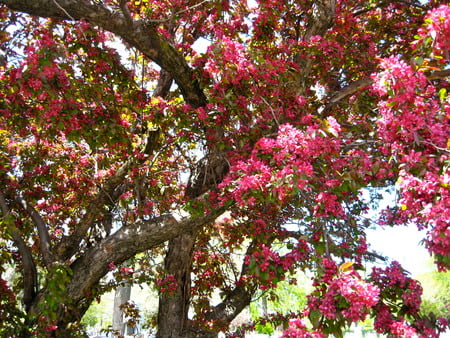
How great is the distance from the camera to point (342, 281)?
2.19 m

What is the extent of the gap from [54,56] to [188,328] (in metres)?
3.54

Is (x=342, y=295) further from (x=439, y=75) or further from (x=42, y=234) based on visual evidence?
(x=42, y=234)

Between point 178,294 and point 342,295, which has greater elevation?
point 178,294

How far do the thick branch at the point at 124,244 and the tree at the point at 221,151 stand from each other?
2 centimetres

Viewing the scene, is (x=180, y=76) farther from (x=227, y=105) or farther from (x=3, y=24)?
(x=3, y=24)

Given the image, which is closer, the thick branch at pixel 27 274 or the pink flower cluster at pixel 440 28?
the pink flower cluster at pixel 440 28

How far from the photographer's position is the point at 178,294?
482 cm

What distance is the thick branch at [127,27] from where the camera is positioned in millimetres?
3395

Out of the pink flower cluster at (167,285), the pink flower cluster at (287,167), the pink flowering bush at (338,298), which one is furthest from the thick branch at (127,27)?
the pink flowering bush at (338,298)

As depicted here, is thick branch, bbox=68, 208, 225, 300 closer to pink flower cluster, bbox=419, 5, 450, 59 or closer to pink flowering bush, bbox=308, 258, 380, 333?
pink flowering bush, bbox=308, 258, 380, 333

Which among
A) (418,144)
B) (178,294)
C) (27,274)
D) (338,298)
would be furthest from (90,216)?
(418,144)

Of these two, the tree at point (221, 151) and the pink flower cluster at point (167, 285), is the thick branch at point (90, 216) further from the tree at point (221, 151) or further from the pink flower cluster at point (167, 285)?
the pink flower cluster at point (167, 285)

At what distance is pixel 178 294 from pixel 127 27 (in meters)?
3.21

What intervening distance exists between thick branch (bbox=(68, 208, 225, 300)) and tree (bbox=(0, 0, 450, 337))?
2cm
